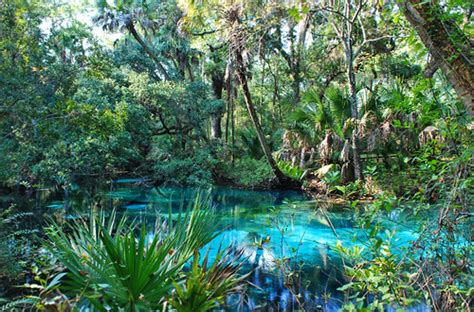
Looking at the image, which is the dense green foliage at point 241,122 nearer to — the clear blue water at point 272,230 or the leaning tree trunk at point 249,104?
the leaning tree trunk at point 249,104

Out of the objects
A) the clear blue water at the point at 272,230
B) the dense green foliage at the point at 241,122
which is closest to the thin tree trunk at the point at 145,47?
the dense green foliage at the point at 241,122

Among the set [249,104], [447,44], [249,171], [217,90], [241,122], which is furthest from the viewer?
[241,122]

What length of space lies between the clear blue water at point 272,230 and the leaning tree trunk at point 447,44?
1136mm

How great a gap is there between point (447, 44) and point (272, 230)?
738 cm

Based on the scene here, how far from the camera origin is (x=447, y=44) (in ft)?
6.82

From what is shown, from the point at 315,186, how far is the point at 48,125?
11.1m

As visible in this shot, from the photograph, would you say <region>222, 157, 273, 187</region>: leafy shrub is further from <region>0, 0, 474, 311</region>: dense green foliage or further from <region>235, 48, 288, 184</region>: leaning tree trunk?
<region>235, 48, 288, 184</region>: leaning tree trunk

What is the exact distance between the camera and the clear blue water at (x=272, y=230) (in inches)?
178

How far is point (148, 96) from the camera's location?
1686cm

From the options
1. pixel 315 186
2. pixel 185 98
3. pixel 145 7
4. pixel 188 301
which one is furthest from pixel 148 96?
pixel 188 301

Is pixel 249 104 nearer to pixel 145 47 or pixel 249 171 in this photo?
pixel 249 171

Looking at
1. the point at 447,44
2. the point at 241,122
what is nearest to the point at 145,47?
the point at 241,122

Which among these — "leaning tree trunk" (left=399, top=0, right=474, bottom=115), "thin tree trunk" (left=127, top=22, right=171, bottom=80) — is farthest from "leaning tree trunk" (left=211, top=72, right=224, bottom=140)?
"leaning tree trunk" (left=399, top=0, right=474, bottom=115)

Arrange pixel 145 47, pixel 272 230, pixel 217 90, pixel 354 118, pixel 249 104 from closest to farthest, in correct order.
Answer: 1. pixel 272 230
2. pixel 354 118
3. pixel 249 104
4. pixel 145 47
5. pixel 217 90
